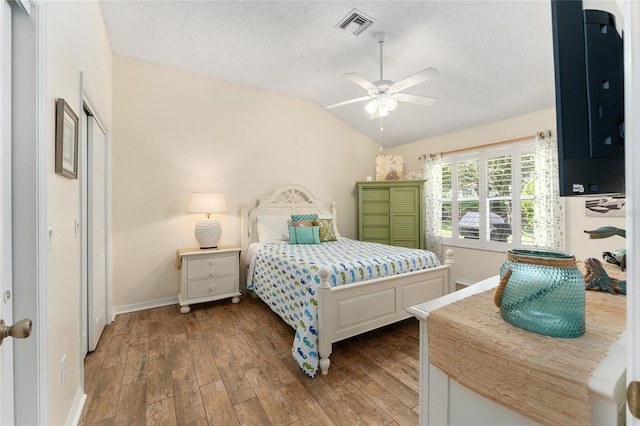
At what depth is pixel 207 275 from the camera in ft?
10.5

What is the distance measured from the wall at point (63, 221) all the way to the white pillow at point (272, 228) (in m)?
2.13

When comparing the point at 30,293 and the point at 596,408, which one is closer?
the point at 596,408

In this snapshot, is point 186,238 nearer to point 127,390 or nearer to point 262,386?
point 127,390

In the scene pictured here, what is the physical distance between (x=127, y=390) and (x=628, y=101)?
2549 mm

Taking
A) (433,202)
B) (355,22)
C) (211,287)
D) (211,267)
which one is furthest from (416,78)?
(211,287)

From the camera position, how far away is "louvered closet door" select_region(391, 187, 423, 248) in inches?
178

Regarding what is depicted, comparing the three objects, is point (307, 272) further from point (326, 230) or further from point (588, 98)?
point (588, 98)

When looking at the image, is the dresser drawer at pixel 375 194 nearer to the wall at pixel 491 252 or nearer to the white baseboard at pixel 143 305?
the wall at pixel 491 252

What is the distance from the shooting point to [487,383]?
25.0 inches

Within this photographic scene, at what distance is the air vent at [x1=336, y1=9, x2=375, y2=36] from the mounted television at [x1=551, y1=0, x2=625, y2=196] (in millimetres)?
2208

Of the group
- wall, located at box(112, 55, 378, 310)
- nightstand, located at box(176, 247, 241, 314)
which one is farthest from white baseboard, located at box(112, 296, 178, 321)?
nightstand, located at box(176, 247, 241, 314)

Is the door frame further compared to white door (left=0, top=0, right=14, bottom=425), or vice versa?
white door (left=0, top=0, right=14, bottom=425)

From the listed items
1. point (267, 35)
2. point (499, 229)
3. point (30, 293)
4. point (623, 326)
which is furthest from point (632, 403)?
point (499, 229)

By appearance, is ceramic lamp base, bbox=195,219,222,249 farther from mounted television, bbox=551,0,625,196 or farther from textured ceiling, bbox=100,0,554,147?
mounted television, bbox=551,0,625,196
